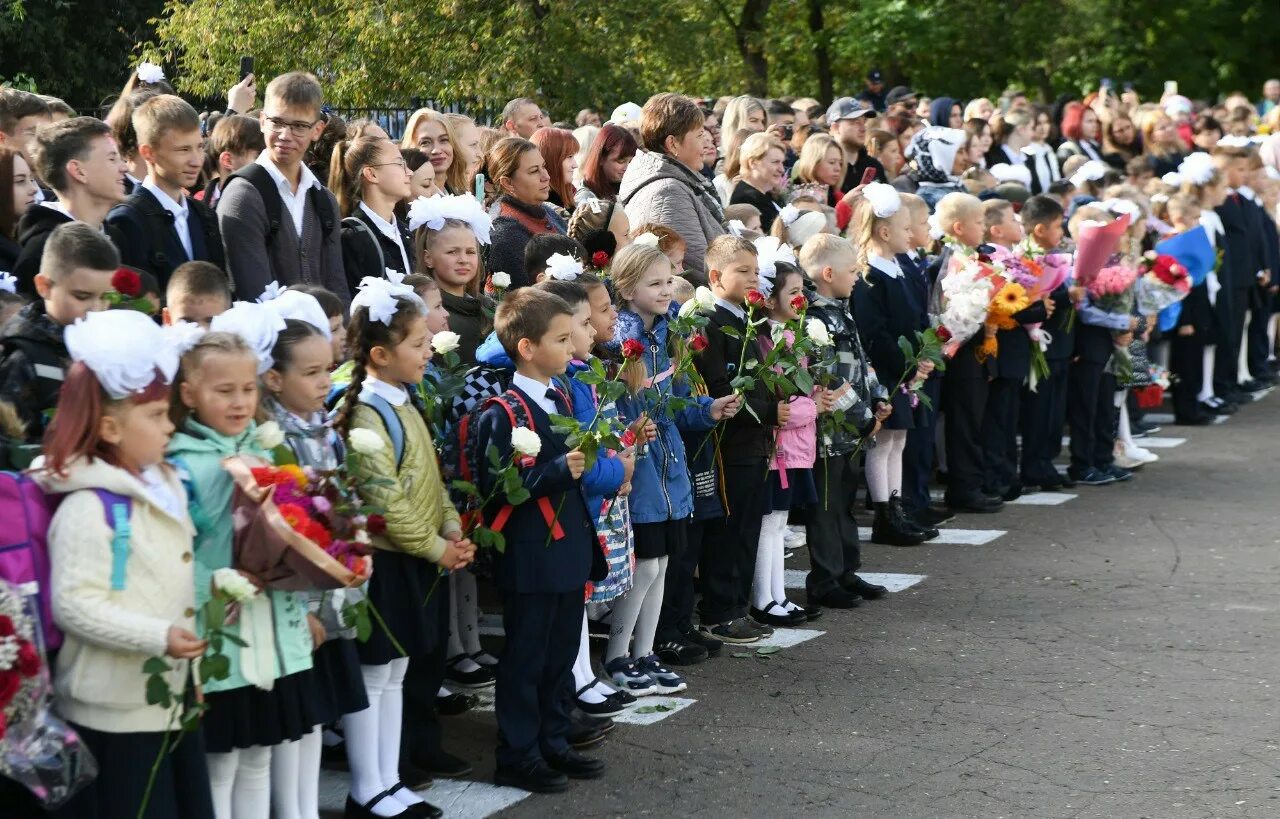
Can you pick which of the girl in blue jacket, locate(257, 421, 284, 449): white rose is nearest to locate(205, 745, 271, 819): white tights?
locate(257, 421, 284, 449): white rose

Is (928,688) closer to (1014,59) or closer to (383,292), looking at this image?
(383,292)

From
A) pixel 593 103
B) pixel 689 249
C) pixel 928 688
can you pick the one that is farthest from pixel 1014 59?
pixel 928 688

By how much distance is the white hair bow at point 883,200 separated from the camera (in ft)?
32.1

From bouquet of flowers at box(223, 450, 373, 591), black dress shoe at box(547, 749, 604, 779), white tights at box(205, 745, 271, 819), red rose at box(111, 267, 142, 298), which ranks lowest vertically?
black dress shoe at box(547, 749, 604, 779)

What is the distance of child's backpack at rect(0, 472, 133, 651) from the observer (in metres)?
4.41

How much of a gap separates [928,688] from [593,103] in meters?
10.7

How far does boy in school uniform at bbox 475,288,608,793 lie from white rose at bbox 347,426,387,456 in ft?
2.73

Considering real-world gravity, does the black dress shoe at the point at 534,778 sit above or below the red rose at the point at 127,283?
below

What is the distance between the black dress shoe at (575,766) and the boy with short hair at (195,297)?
2.03 m

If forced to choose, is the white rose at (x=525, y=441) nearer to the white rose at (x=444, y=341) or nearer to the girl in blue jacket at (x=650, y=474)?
the white rose at (x=444, y=341)

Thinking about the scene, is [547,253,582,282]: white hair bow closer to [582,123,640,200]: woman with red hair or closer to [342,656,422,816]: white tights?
[342,656,422,816]: white tights

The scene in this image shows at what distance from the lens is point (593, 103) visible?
56.1 ft

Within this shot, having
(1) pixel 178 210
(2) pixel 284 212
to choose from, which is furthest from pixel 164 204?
(2) pixel 284 212

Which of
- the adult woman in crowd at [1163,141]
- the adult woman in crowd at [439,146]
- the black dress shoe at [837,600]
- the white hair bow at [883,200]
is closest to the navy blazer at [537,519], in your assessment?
the black dress shoe at [837,600]
